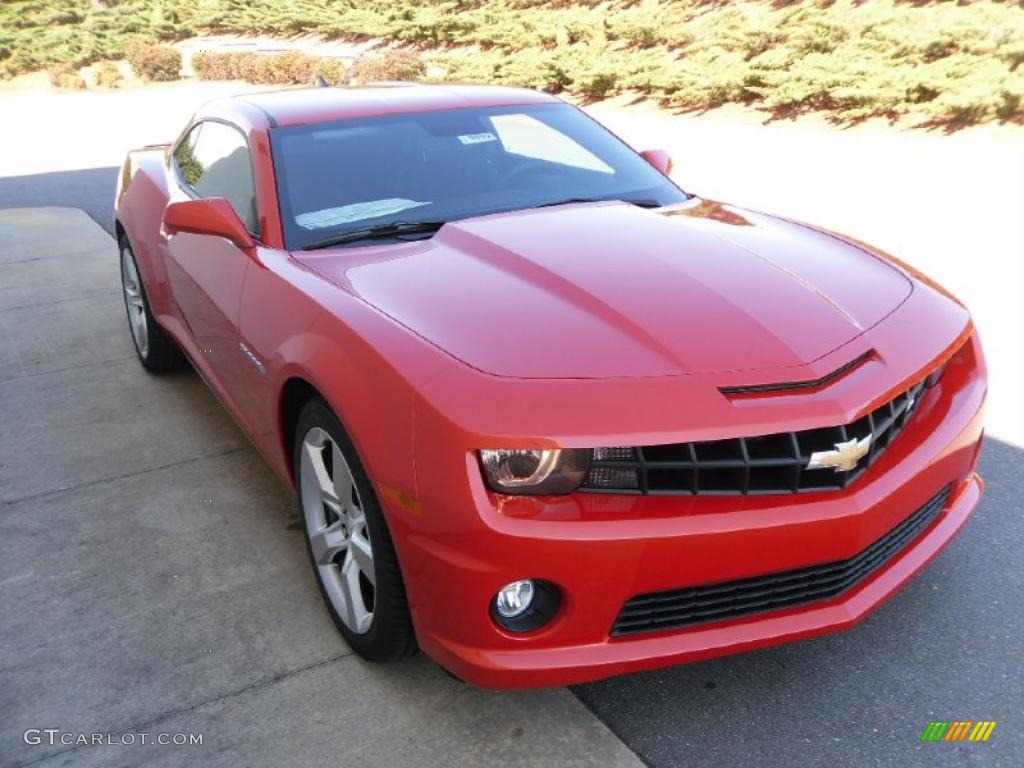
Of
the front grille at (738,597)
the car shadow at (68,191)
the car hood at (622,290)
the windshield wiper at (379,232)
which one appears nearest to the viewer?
the front grille at (738,597)

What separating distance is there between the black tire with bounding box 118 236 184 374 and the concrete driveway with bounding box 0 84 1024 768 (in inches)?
3.7

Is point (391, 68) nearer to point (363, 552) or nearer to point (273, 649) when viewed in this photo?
point (273, 649)

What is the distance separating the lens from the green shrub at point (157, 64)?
32031 mm

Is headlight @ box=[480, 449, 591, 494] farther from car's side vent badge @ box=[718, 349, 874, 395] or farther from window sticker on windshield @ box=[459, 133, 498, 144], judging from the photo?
window sticker on windshield @ box=[459, 133, 498, 144]

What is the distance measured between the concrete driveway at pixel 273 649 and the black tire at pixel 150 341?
94mm

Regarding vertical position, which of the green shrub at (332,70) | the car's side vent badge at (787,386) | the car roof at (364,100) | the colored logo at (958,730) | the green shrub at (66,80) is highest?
the car roof at (364,100)

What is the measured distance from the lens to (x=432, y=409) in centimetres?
228

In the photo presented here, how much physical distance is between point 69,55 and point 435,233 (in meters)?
40.6

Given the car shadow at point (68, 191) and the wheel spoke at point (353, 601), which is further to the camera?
the car shadow at point (68, 191)

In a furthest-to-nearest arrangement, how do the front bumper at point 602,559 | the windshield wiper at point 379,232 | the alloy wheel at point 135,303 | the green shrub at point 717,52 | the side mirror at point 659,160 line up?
the green shrub at point 717,52, the alloy wheel at point 135,303, the side mirror at point 659,160, the windshield wiper at point 379,232, the front bumper at point 602,559

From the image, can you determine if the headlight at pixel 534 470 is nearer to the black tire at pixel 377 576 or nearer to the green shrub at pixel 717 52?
the black tire at pixel 377 576

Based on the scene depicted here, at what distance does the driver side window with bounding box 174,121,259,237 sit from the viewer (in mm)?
3652

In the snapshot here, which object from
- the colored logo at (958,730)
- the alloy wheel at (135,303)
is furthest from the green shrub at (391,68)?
the colored logo at (958,730)

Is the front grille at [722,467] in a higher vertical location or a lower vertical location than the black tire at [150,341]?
higher
